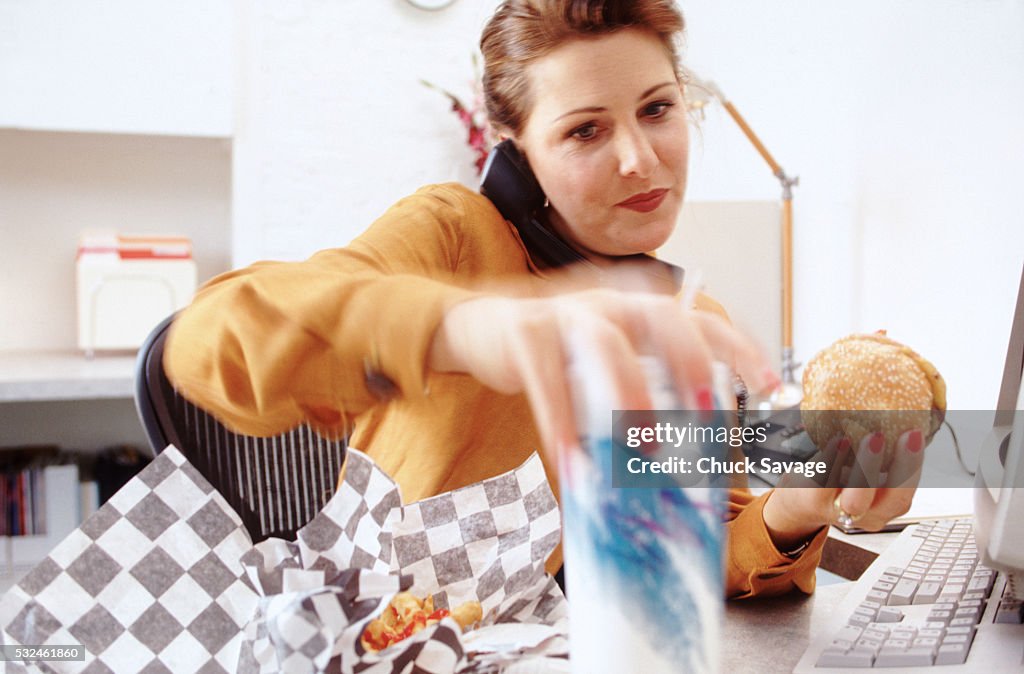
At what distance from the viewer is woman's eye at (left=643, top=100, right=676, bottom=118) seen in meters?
0.84

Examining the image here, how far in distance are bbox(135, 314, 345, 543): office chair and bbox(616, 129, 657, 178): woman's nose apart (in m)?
0.48

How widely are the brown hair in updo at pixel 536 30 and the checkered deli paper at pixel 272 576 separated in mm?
435


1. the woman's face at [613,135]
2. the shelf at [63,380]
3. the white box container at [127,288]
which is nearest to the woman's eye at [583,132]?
the woman's face at [613,135]

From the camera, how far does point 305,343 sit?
51 centimetres

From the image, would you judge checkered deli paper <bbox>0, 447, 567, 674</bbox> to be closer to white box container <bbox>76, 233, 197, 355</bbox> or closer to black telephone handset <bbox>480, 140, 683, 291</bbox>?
black telephone handset <bbox>480, 140, 683, 291</bbox>

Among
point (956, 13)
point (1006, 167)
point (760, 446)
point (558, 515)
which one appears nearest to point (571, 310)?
point (558, 515)

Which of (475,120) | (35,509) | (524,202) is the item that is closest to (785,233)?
(475,120)

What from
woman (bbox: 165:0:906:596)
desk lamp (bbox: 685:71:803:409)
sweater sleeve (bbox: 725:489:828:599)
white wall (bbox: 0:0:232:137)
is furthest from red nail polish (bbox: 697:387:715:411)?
white wall (bbox: 0:0:232:137)

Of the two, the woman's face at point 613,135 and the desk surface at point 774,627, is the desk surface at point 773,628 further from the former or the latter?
the woman's face at point 613,135

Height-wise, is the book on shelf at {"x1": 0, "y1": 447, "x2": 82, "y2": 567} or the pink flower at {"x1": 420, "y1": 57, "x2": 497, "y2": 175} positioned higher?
the pink flower at {"x1": 420, "y1": 57, "x2": 497, "y2": 175}

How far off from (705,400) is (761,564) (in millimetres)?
433

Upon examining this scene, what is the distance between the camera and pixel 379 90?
2604mm

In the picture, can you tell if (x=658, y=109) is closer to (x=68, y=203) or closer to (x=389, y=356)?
(x=389, y=356)

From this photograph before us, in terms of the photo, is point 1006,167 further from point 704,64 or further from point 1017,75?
point 704,64
